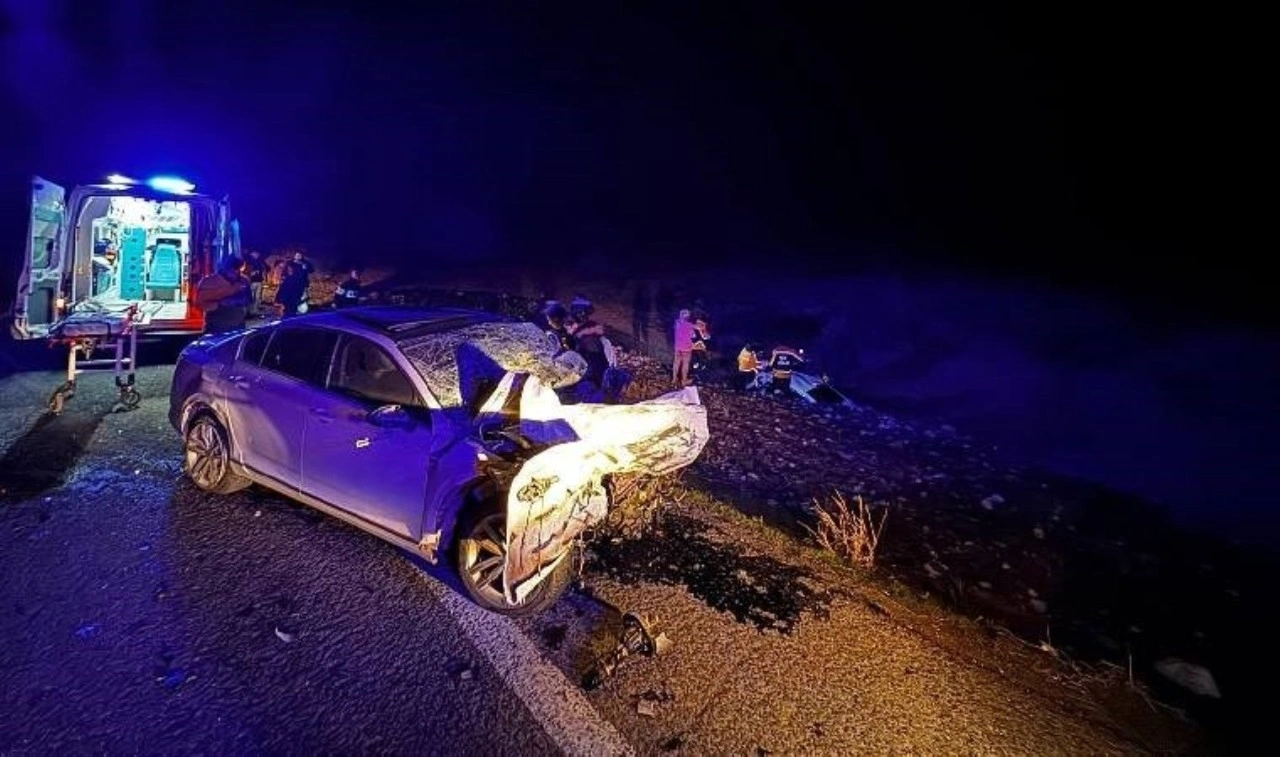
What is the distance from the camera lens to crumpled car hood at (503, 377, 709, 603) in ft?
10.3

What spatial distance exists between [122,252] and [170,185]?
1775mm

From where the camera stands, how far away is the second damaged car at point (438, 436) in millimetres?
3389

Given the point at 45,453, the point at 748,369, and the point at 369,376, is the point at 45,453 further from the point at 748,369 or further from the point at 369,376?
the point at 748,369

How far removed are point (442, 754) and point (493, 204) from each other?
38411 millimetres

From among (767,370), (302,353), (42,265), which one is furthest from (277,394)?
(767,370)

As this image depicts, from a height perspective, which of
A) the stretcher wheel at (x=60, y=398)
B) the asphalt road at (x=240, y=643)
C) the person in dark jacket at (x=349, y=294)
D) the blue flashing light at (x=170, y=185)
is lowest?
the stretcher wheel at (x=60, y=398)

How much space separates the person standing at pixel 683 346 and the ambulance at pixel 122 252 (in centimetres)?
666

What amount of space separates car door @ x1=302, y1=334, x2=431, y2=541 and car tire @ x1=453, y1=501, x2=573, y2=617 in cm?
29

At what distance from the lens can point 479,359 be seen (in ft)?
13.5

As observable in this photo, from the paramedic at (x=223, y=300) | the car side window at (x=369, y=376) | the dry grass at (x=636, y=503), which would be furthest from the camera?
the paramedic at (x=223, y=300)

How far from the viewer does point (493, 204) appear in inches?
1496

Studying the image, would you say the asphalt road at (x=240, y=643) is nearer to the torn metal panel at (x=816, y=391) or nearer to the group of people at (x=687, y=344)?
the group of people at (x=687, y=344)

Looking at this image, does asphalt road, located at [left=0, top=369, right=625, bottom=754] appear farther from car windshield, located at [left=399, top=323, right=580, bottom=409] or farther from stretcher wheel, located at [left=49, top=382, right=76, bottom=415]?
stretcher wheel, located at [left=49, top=382, right=76, bottom=415]

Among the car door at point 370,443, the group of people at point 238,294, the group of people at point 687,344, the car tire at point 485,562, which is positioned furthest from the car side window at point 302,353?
the group of people at point 687,344
